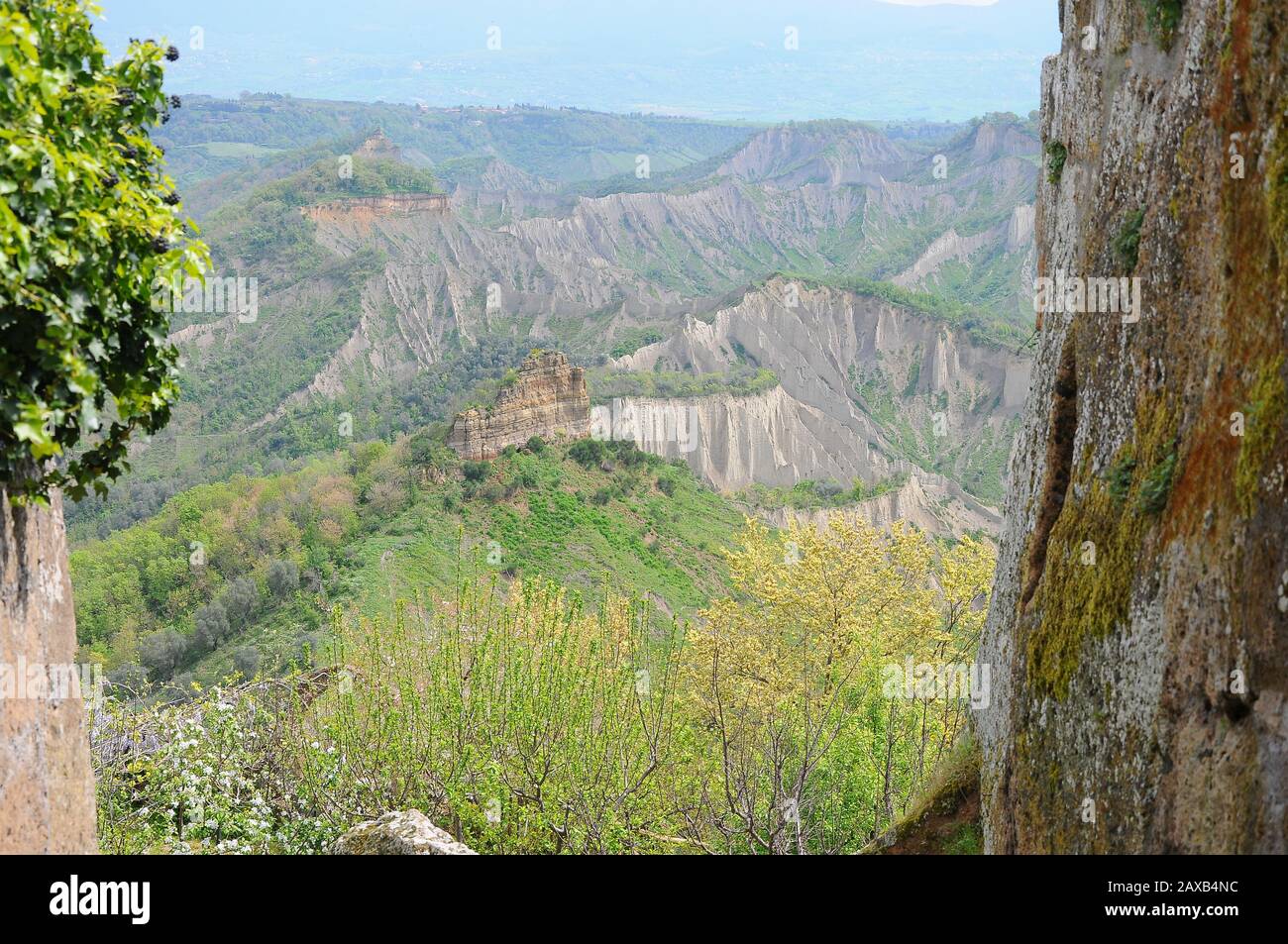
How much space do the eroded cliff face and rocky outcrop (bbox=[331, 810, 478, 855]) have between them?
4629mm

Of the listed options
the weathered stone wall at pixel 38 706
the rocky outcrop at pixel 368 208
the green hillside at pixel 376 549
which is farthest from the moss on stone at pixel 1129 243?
the rocky outcrop at pixel 368 208

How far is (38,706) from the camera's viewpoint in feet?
20.3

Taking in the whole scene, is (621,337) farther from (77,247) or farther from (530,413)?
(77,247)

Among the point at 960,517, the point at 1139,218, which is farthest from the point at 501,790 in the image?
the point at 960,517

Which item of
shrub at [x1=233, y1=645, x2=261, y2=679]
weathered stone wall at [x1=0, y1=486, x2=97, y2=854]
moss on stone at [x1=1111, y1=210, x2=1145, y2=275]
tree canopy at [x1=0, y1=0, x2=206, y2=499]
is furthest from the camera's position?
shrub at [x1=233, y1=645, x2=261, y2=679]

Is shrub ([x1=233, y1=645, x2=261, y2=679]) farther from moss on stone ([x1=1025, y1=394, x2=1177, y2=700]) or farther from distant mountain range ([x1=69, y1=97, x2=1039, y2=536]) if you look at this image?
moss on stone ([x1=1025, y1=394, x2=1177, y2=700])

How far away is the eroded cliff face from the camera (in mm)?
5398

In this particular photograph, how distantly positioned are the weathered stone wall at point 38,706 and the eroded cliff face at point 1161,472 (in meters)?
6.29

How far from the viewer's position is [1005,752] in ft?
27.7

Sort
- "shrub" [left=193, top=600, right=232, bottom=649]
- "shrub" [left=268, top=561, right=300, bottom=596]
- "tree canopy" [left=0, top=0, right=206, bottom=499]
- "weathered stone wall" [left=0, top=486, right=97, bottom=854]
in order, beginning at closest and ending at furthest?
1. "tree canopy" [left=0, top=0, right=206, bottom=499]
2. "weathered stone wall" [left=0, top=486, right=97, bottom=854]
3. "shrub" [left=193, top=600, right=232, bottom=649]
4. "shrub" [left=268, top=561, right=300, bottom=596]

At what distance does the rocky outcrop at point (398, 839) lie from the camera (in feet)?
30.7

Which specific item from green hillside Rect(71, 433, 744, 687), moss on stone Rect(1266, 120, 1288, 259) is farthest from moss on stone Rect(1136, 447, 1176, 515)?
green hillside Rect(71, 433, 744, 687)

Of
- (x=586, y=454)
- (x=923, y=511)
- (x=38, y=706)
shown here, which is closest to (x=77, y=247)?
(x=38, y=706)

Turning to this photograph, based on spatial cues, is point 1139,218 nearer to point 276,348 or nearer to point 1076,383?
point 1076,383
